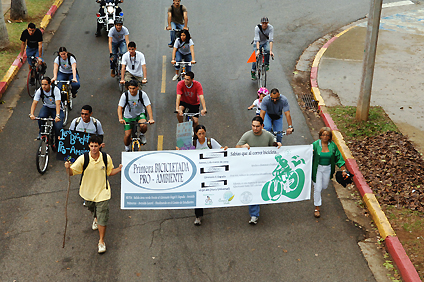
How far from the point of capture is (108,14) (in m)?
17.6

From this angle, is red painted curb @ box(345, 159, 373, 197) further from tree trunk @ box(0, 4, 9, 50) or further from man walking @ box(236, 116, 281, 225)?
tree trunk @ box(0, 4, 9, 50)

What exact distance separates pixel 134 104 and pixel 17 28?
10707mm

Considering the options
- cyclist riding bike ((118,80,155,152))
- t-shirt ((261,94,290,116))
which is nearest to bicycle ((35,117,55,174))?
cyclist riding bike ((118,80,155,152))

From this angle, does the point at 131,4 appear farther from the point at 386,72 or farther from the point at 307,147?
the point at 307,147

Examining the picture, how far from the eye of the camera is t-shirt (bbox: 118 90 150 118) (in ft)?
32.5

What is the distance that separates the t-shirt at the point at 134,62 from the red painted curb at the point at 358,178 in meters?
6.01

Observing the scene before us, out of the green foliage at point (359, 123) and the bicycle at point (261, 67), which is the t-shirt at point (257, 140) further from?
the bicycle at point (261, 67)

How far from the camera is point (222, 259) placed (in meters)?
7.91

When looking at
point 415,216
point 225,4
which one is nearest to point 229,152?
point 415,216

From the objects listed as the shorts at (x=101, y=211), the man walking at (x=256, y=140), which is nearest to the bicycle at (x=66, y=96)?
the shorts at (x=101, y=211)

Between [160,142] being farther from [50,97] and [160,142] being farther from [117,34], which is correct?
[117,34]

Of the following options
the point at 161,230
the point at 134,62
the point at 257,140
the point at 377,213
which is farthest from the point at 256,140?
the point at 134,62

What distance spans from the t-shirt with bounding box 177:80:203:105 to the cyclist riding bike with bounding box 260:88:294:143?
5.18 feet

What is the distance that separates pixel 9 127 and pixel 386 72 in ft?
39.8
